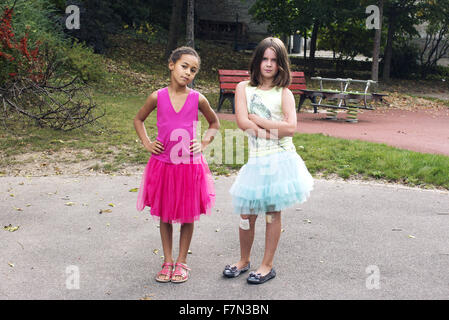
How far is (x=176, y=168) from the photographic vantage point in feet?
11.8

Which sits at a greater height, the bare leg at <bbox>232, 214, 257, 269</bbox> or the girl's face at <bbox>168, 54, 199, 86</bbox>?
the girl's face at <bbox>168, 54, 199, 86</bbox>

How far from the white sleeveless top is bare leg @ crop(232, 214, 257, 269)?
0.49 metres

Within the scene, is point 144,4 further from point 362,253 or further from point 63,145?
point 362,253

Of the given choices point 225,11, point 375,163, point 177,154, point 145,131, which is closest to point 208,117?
point 177,154

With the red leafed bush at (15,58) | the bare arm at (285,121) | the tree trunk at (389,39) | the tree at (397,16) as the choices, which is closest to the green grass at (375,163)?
the bare arm at (285,121)

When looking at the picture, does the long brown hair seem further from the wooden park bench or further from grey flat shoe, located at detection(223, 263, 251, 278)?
the wooden park bench

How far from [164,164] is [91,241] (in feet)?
4.27

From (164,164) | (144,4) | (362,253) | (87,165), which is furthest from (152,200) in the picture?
(144,4)

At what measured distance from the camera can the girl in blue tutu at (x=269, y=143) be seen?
3502 mm

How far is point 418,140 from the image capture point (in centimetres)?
983

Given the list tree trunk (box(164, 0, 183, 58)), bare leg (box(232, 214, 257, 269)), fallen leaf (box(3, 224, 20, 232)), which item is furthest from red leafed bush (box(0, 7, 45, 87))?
tree trunk (box(164, 0, 183, 58))

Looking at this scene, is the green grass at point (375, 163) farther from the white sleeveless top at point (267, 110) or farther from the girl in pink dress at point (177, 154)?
the girl in pink dress at point (177, 154)

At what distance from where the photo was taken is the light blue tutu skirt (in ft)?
11.5
